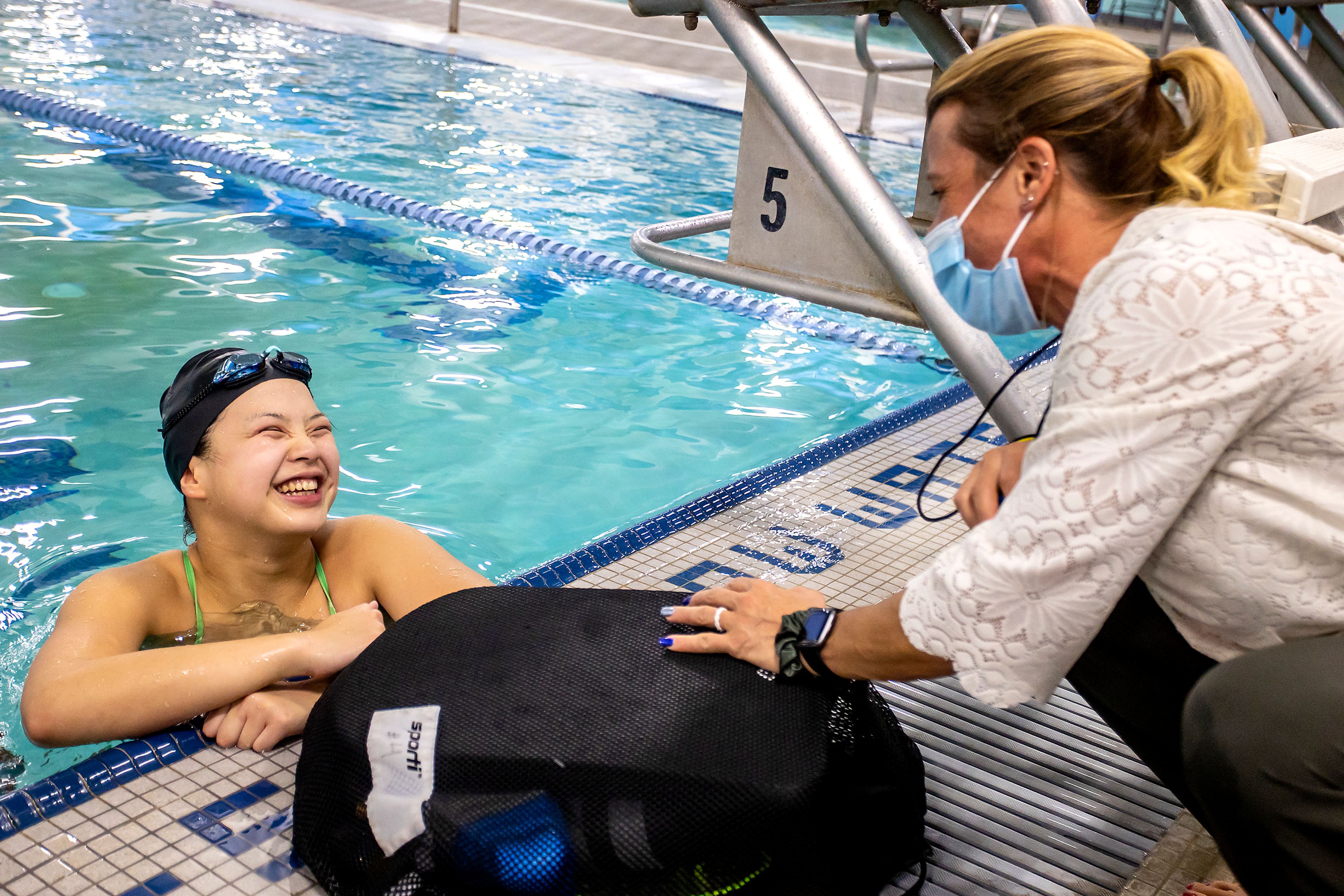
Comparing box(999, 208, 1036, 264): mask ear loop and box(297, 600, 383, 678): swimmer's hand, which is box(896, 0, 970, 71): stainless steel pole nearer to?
box(999, 208, 1036, 264): mask ear loop

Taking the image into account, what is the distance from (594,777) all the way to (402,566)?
110 cm

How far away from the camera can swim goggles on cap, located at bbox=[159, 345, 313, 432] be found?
243 centimetres

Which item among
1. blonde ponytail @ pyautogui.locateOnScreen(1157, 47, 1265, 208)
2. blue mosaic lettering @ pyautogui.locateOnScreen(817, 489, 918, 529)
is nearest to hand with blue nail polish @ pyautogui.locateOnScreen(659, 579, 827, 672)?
blonde ponytail @ pyautogui.locateOnScreen(1157, 47, 1265, 208)

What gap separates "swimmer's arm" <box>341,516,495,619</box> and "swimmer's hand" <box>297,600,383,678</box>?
17 centimetres

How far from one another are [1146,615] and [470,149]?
26.7ft

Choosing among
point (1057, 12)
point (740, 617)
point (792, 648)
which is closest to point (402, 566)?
point (740, 617)

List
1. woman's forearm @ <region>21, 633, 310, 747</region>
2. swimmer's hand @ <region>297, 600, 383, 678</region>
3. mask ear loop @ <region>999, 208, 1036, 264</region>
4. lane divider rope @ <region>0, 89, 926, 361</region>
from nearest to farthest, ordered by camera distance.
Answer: mask ear loop @ <region>999, 208, 1036, 264</region>, woman's forearm @ <region>21, 633, 310, 747</region>, swimmer's hand @ <region>297, 600, 383, 678</region>, lane divider rope @ <region>0, 89, 926, 361</region>

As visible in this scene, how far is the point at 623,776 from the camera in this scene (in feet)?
5.19

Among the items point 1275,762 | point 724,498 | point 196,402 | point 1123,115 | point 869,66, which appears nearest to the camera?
point 1275,762

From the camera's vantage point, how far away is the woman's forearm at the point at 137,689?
2023mm

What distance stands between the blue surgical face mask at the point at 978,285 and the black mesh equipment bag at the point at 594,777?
60cm

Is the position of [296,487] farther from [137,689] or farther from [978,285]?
[978,285]

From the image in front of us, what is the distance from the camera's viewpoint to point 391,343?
5.24 m

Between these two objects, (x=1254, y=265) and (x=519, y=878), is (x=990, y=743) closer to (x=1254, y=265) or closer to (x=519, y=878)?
(x=519, y=878)
